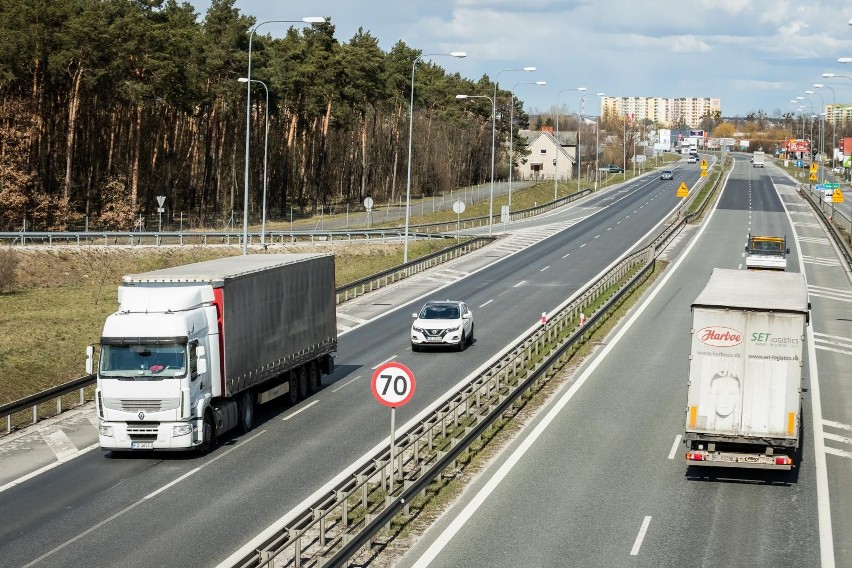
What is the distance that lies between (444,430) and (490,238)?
176 ft

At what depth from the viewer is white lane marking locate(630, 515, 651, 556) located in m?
16.9

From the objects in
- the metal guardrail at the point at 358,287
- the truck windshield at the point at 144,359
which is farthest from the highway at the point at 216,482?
the metal guardrail at the point at 358,287

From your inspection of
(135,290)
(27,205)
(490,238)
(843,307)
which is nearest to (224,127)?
(27,205)

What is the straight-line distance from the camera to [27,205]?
7731 cm

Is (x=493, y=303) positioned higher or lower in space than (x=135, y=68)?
lower

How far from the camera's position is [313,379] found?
102ft

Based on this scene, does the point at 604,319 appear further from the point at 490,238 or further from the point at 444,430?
the point at 490,238

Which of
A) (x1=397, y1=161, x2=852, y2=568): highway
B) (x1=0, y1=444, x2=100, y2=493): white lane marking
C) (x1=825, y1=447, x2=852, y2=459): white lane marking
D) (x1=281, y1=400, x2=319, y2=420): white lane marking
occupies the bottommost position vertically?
(x1=0, y1=444, x2=100, y2=493): white lane marking

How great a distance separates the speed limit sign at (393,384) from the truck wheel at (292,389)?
438 inches

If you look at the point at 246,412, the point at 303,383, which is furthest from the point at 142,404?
the point at 303,383

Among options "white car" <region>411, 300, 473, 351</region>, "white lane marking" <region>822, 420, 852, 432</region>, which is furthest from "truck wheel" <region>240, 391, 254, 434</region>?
"white lane marking" <region>822, 420, 852, 432</region>

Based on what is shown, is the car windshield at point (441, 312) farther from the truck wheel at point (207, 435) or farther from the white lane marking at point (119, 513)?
the truck wheel at point (207, 435)

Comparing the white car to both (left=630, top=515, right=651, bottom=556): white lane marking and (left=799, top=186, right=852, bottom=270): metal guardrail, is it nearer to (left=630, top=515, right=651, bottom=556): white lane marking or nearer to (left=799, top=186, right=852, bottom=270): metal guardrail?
(left=630, top=515, right=651, bottom=556): white lane marking

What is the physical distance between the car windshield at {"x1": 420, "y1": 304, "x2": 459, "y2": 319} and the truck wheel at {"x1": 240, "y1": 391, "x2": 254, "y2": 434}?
12.1m
